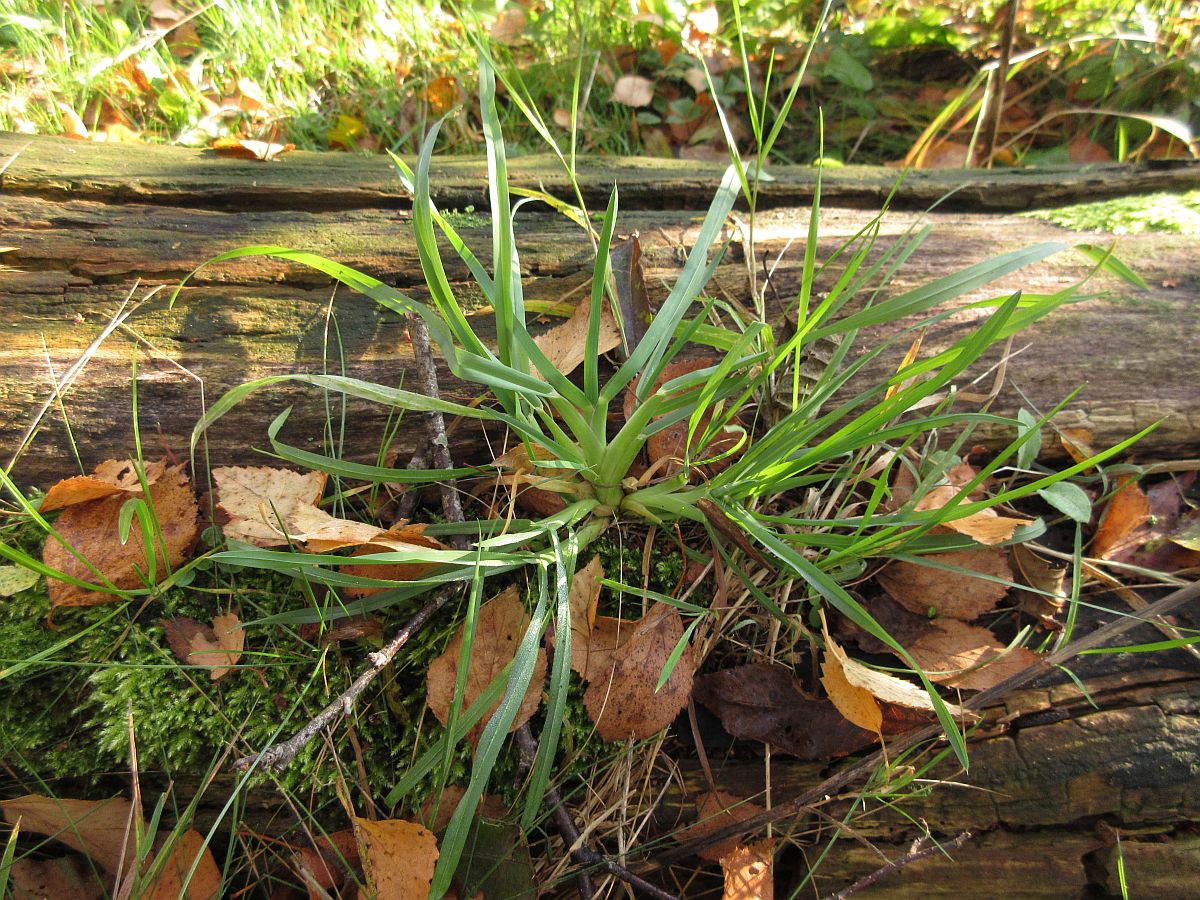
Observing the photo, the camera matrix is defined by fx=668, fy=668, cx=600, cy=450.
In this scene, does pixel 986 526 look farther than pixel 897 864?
Yes

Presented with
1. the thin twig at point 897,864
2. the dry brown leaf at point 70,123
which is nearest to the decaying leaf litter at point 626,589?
the thin twig at point 897,864

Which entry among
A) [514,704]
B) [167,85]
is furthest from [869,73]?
[514,704]

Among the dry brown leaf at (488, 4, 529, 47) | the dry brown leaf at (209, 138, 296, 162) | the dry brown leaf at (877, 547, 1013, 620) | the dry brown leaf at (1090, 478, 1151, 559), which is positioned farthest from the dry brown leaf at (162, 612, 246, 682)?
the dry brown leaf at (488, 4, 529, 47)

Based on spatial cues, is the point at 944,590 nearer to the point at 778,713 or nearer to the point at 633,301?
the point at 778,713

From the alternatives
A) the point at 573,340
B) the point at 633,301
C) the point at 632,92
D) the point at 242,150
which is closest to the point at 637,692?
the point at 573,340

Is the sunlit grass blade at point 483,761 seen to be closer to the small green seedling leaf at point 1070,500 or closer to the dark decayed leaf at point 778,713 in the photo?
the dark decayed leaf at point 778,713

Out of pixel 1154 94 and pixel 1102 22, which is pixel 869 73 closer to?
pixel 1102 22
